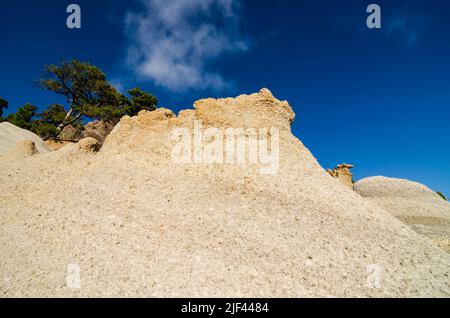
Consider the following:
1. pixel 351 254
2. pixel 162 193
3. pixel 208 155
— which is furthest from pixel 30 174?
pixel 351 254

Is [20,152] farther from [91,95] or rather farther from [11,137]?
[91,95]

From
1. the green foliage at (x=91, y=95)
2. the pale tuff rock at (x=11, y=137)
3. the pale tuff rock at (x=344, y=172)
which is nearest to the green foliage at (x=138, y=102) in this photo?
the green foliage at (x=91, y=95)

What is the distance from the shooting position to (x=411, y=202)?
19250 millimetres

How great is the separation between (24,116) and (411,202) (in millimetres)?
34217

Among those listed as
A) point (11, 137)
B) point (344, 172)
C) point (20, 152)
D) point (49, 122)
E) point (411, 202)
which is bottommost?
point (411, 202)

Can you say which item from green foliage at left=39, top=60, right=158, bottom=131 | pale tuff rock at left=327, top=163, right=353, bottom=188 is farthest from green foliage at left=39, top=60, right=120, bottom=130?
pale tuff rock at left=327, top=163, right=353, bottom=188

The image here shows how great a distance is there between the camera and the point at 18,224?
7609 millimetres

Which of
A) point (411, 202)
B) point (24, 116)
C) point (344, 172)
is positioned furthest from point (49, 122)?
point (411, 202)

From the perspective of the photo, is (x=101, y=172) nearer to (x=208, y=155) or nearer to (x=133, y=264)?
(x=208, y=155)

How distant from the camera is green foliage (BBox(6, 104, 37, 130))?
1025 inches

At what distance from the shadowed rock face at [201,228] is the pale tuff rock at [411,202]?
1029 cm

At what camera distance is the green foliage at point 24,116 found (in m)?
26.0

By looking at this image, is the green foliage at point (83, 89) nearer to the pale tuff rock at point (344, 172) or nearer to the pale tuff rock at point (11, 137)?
the pale tuff rock at point (11, 137)

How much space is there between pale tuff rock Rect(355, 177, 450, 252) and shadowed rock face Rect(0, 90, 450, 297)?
10293mm
